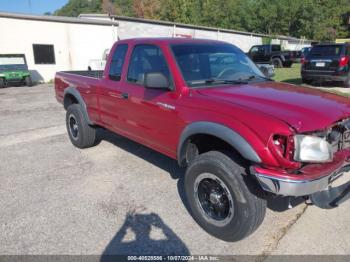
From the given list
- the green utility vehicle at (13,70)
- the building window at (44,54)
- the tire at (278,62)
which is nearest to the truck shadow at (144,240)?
the green utility vehicle at (13,70)

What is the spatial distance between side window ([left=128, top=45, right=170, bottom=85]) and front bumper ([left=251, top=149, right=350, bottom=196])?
1648 millimetres

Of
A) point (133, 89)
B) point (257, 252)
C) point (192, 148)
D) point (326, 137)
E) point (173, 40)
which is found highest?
point (173, 40)

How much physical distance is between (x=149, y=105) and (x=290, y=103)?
162cm

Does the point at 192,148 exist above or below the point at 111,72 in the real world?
below

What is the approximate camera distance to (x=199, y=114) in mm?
3252

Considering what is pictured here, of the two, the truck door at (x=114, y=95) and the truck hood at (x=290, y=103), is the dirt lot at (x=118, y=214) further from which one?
the truck hood at (x=290, y=103)

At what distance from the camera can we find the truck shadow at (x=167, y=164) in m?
3.76

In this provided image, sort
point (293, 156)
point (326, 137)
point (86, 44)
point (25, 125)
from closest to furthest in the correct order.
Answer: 1. point (293, 156)
2. point (326, 137)
3. point (25, 125)
4. point (86, 44)

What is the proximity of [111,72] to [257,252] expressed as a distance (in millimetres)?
3136

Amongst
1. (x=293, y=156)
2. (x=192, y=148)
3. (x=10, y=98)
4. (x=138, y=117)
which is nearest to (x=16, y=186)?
(x=138, y=117)

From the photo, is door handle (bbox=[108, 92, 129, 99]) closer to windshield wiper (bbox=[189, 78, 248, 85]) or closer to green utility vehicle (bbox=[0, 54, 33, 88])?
windshield wiper (bbox=[189, 78, 248, 85])

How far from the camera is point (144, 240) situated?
10.5 feet

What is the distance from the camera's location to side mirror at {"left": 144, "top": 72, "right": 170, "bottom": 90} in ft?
11.5

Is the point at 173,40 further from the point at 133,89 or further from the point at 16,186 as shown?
the point at 16,186
